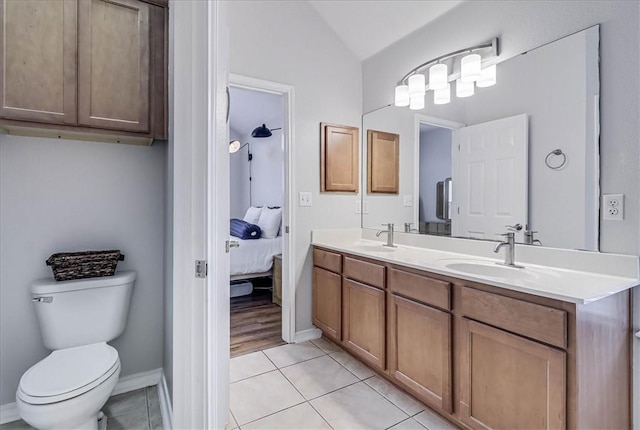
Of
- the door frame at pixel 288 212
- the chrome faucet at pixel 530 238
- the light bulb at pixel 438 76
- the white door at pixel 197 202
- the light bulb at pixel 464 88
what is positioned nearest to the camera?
the white door at pixel 197 202

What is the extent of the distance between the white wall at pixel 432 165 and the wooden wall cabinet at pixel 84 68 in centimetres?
179

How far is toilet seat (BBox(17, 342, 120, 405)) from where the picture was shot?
131cm

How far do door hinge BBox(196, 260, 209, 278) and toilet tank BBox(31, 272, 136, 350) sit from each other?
3.02 ft

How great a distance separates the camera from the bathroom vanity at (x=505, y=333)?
120 centimetres

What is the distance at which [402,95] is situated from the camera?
252 centimetres

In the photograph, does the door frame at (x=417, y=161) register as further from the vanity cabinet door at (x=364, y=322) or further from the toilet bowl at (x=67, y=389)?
the toilet bowl at (x=67, y=389)

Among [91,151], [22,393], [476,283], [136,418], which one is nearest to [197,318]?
[22,393]

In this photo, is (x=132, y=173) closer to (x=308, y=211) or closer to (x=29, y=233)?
(x=29, y=233)

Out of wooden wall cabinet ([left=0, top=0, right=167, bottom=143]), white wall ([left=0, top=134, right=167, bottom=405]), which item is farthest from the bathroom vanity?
wooden wall cabinet ([left=0, top=0, right=167, bottom=143])

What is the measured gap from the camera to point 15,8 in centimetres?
149

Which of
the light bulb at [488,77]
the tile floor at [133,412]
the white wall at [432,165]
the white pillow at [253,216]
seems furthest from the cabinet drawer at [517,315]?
the white pillow at [253,216]

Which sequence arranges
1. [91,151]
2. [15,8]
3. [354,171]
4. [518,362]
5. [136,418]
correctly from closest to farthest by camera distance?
[518,362]
[15,8]
[136,418]
[91,151]
[354,171]

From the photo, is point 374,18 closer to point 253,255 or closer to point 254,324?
point 253,255

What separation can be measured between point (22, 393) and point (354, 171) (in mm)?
2483
